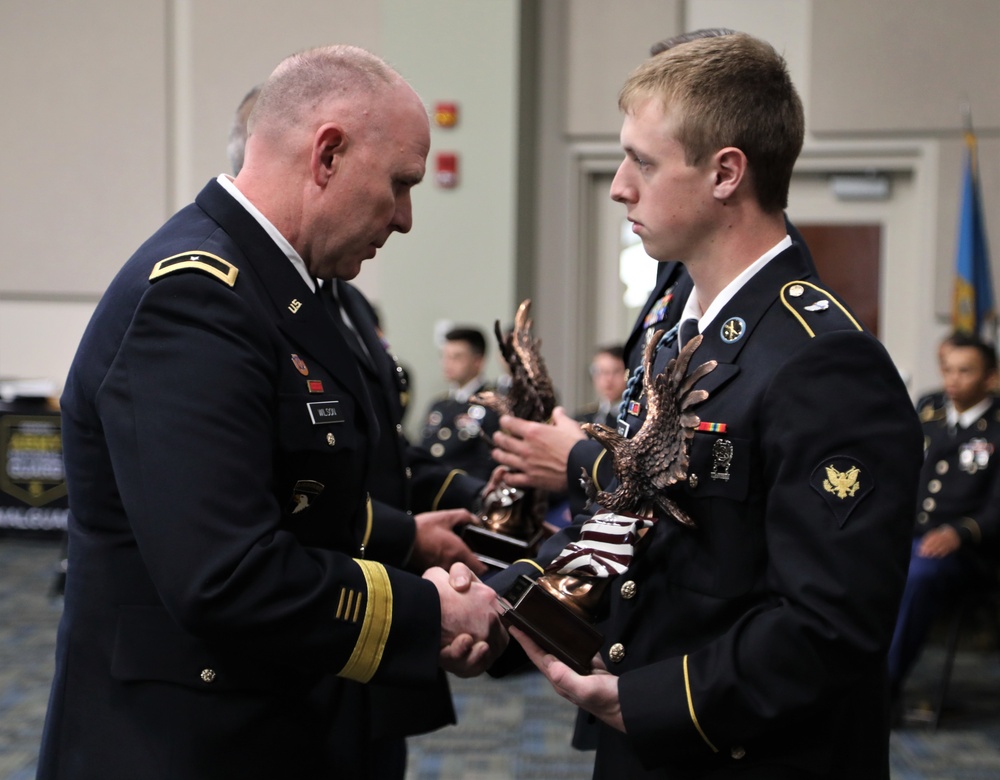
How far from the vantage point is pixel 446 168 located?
6562 mm

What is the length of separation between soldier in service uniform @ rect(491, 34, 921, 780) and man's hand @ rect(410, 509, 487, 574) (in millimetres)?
651

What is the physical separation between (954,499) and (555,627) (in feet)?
Result: 11.7

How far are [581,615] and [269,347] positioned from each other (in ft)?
1.63

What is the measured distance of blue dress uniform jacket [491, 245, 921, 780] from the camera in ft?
3.90

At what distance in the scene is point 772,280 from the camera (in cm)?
136

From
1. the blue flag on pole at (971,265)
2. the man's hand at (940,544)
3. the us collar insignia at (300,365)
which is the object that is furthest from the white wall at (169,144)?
the us collar insignia at (300,365)

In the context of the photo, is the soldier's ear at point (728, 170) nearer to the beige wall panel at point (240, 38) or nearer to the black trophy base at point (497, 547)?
the black trophy base at point (497, 547)

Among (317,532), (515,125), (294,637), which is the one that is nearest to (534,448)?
(317,532)

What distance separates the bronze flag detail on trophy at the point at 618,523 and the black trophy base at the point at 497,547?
A: 24.0 inches

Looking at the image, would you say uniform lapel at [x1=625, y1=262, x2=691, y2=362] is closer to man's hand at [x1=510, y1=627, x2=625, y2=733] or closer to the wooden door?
man's hand at [x1=510, y1=627, x2=625, y2=733]

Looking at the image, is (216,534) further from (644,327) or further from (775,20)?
(775,20)

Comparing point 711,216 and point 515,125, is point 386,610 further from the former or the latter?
point 515,125

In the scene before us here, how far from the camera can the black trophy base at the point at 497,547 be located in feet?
6.64

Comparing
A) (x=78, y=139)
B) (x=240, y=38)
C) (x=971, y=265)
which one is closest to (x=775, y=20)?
(x=971, y=265)
